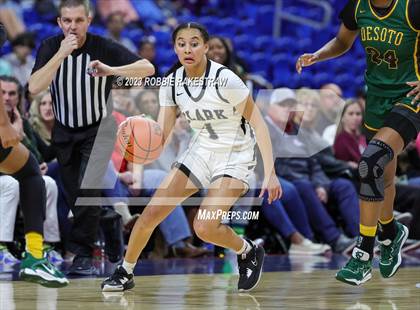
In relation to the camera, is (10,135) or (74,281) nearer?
(10,135)

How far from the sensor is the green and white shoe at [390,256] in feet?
22.2

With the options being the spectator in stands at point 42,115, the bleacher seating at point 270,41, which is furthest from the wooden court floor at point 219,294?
the bleacher seating at point 270,41

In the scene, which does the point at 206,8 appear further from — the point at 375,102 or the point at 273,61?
the point at 375,102

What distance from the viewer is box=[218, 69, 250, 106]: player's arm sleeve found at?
20.4ft

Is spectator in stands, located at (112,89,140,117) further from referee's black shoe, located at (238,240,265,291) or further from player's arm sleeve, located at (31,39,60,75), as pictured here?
referee's black shoe, located at (238,240,265,291)

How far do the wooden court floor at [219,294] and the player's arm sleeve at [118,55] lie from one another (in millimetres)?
1627

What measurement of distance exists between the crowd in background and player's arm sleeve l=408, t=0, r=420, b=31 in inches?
119

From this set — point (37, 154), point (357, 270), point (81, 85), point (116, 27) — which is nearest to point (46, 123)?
point (37, 154)

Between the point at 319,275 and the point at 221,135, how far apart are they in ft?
5.77

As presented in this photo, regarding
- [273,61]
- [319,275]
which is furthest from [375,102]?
[273,61]

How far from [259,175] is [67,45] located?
3.29 metres

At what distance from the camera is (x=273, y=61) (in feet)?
50.5

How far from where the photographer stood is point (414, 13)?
20.6 feet

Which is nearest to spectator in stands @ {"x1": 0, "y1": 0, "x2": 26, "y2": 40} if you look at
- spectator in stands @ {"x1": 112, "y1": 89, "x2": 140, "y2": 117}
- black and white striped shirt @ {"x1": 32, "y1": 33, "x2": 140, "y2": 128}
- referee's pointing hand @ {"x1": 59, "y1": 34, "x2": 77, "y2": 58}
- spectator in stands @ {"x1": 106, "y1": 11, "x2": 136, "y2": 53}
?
spectator in stands @ {"x1": 106, "y1": 11, "x2": 136, "y2": 53}
